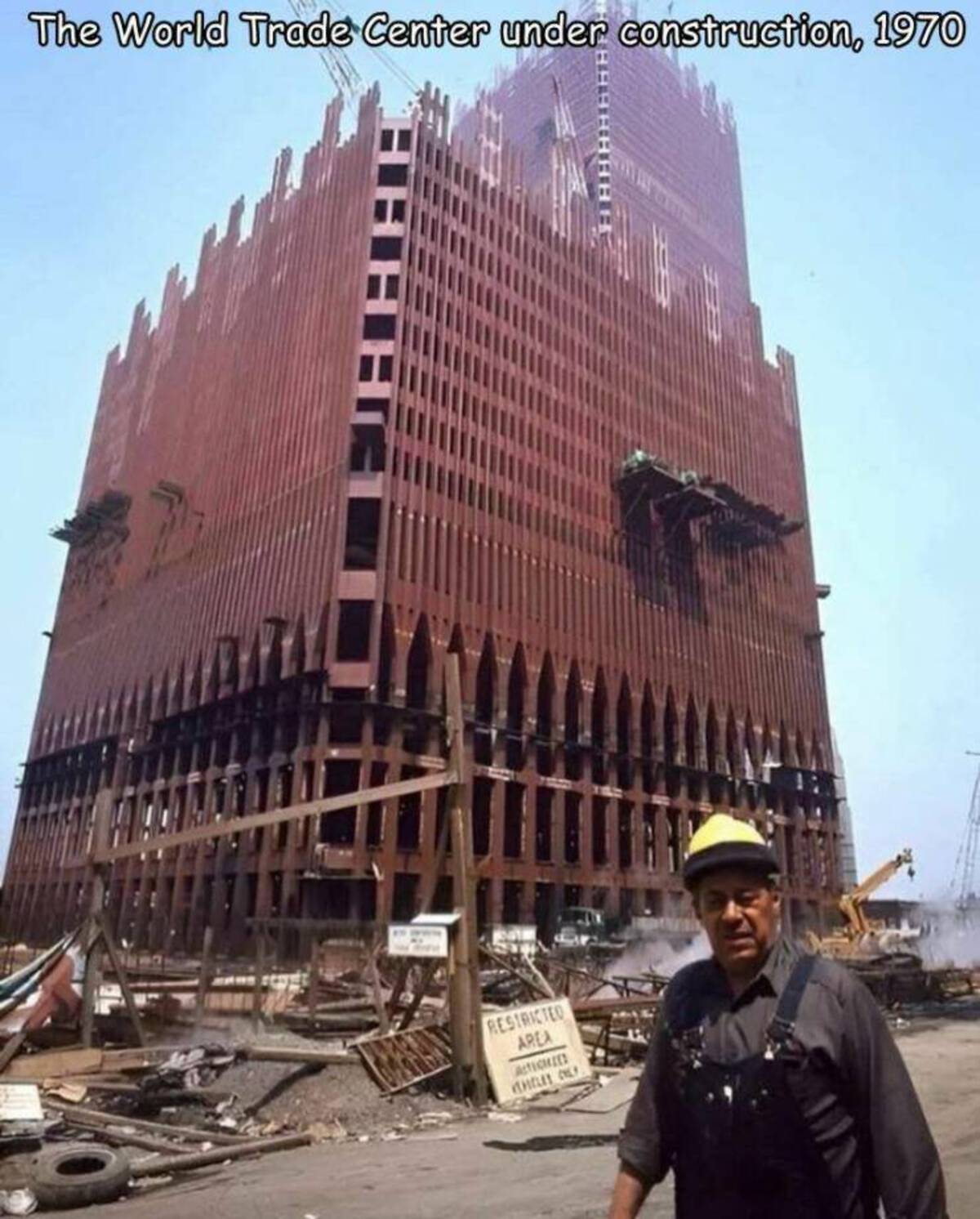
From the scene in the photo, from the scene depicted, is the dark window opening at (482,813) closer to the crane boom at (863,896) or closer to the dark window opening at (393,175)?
the crane boom at (863,896)

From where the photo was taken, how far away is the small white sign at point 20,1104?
955 centimetres

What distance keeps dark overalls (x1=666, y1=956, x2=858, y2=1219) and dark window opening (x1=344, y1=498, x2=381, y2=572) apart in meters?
47.0

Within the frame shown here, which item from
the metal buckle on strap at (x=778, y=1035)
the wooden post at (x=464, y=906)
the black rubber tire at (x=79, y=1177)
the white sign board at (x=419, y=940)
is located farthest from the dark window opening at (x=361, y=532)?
the metal buckle on strap at (x=778, y=1035)

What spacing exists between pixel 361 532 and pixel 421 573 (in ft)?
14.5

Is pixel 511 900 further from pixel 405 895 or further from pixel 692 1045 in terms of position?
pixel 692 1045

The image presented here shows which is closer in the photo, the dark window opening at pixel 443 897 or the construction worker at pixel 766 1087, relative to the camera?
the construction worker at pixel 766 1087

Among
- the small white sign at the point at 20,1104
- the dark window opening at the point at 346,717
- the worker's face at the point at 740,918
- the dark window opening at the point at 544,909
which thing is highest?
the dark window opening at the point at 346,717

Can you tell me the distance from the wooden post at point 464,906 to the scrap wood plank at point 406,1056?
0.63 m

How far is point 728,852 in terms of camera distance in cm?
277

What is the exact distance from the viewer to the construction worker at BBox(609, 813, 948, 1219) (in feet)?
7.96

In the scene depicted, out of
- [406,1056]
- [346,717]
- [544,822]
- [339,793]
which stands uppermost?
[346,717]

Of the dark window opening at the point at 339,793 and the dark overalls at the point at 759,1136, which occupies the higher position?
the dark window opening at the point at 339,793

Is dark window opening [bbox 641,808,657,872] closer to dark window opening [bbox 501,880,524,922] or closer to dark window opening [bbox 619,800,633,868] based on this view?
dark window opening [bbox 619,800,633,868]

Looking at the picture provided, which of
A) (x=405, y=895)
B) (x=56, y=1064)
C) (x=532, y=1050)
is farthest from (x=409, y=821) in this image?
(x=56, y=1064)
